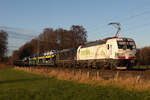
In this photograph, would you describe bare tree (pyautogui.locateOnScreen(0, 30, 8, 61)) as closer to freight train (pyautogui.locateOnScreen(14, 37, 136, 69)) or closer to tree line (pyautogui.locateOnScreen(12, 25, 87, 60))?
tree line (pyautogui.locateOnScreen(12, 25, 87, 60))

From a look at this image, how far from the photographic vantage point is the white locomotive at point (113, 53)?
22.9 m

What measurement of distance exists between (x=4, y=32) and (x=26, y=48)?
19.9 metres

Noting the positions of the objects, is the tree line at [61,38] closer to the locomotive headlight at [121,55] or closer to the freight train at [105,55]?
the freight train at [105,55]

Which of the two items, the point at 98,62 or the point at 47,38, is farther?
the point at 47,38

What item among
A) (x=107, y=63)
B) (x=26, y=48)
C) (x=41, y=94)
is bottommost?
(x=41, y=94)

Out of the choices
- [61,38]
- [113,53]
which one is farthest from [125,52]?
[61,38]

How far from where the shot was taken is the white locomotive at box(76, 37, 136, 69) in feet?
75.0

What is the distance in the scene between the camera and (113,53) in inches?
939

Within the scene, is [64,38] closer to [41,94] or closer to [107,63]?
[107,63]

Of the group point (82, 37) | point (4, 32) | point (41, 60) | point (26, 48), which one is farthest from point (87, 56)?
point (26, 48)

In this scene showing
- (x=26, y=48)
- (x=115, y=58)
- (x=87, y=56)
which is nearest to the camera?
(x=115, y=58)

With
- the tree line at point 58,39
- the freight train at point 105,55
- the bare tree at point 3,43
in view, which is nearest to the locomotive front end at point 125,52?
the freight train at point 105,55

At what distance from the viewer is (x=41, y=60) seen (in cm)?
5403

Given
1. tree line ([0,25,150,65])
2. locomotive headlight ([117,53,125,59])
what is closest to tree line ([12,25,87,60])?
tree line ([0,25,150,65])
